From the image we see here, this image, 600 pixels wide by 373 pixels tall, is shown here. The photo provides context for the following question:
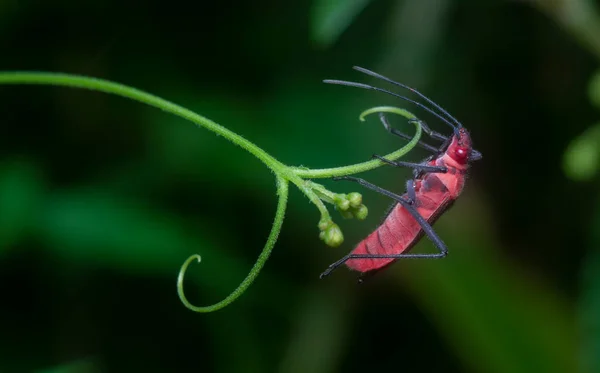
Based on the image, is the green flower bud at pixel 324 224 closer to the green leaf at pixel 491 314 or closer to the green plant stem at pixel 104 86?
the green plant stem at pixel 104 86

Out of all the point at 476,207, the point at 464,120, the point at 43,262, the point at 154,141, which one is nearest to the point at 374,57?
the point at 464,120

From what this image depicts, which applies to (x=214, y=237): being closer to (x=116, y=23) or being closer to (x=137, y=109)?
(x=137, y=109)

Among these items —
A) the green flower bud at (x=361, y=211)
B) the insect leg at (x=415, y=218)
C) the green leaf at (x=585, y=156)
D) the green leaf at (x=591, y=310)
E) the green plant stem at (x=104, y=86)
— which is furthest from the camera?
the green leaf at (x=591, y=310)

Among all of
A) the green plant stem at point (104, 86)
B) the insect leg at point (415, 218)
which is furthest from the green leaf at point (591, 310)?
the green plant stem at point (104, 86)

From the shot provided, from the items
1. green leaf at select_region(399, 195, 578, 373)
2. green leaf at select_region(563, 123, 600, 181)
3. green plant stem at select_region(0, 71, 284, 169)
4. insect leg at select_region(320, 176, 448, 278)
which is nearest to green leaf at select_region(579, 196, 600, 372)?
green leaf at select_region(399, 195, 578, 373)

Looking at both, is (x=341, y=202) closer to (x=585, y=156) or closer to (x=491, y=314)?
(x=585, y=156)

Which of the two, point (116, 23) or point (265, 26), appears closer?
point (116, 23)
